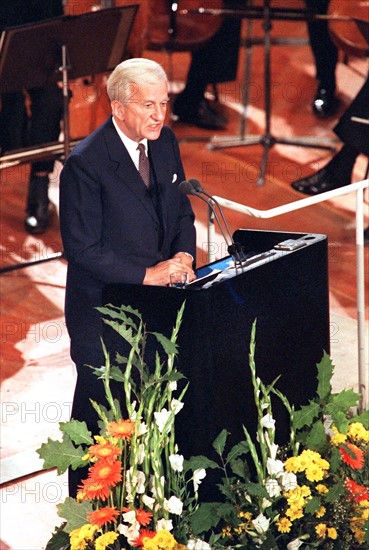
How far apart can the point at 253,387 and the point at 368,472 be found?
0.42 m

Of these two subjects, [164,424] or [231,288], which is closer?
[164,424]

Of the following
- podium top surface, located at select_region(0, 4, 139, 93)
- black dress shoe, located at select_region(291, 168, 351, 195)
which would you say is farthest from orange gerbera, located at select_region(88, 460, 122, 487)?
black dress shoe, located at select_region(291, 168, 351, 195)

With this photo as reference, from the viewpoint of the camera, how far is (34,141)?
21.5 feet

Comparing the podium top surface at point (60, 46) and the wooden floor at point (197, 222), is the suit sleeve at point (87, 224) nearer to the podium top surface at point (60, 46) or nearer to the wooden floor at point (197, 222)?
the wooden floor at point (197, 222)

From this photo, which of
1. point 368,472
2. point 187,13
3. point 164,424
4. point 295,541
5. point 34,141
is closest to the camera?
point 164,424

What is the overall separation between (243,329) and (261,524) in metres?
0.50

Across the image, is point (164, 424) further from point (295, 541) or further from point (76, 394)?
point (76, 394)

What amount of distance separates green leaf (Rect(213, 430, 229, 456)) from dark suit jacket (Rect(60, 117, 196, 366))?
2.03 ft

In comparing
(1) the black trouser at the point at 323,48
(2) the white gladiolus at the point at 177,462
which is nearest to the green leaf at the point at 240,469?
(2) the white gladiolus at the point at 177,462

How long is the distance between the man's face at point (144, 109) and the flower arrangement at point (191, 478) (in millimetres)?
594

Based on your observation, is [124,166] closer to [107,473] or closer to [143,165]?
[143,165]

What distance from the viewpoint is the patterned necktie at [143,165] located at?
3.50 metres

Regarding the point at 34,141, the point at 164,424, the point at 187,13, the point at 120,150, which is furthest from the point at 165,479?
the point at 187,13

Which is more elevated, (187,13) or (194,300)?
(194,300)
